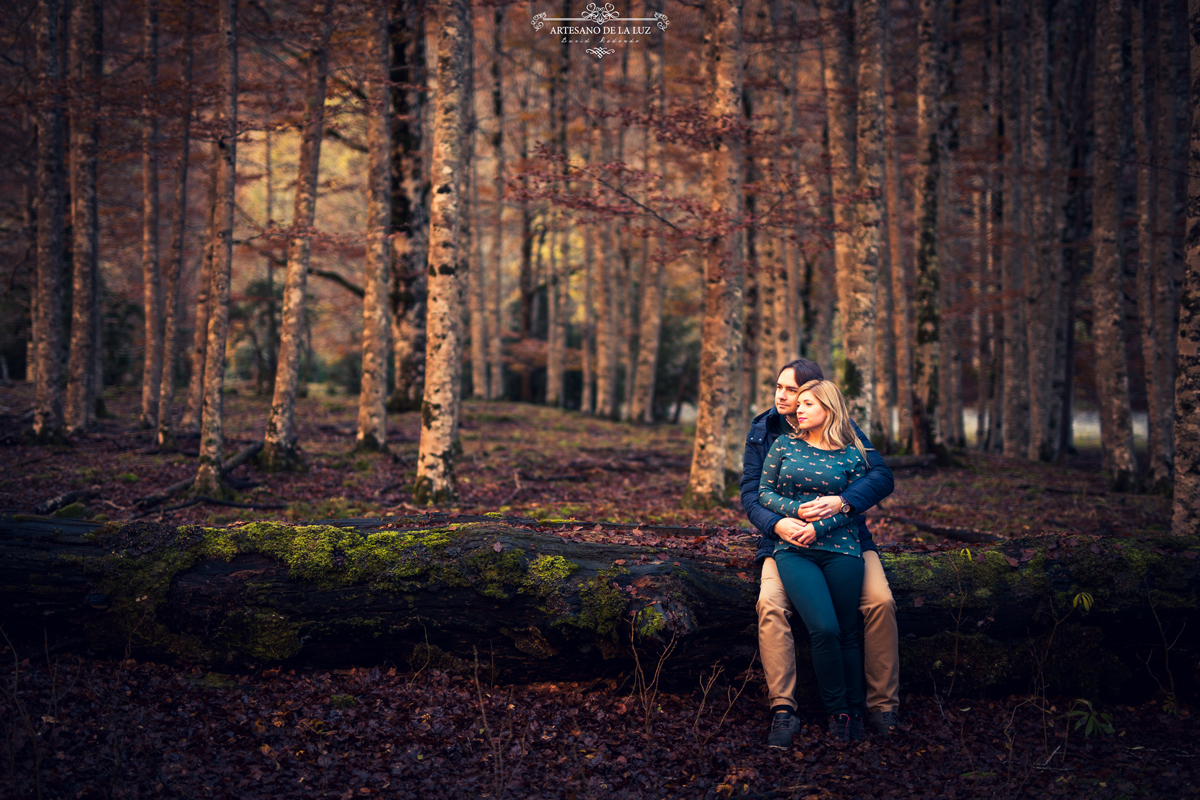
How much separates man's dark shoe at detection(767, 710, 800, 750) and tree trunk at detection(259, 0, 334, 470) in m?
8.67

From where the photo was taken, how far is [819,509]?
413 cm

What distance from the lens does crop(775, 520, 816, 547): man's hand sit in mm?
4117

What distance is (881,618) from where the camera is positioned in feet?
13.8

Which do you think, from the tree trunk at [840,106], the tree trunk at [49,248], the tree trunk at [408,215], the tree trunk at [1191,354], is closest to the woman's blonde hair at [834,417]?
the tree trunk at [1191,354]

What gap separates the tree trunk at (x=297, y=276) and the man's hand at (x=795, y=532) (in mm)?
8550

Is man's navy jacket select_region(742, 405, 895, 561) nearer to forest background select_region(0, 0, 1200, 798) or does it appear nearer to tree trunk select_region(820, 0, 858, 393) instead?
forest background select_region(0, 0, 1200, 798)

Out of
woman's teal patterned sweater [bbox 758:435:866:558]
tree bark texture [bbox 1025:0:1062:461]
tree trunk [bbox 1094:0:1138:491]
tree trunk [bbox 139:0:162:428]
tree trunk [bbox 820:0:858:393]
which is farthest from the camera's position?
tree bark texture [bbox 1025:0:1062:461]

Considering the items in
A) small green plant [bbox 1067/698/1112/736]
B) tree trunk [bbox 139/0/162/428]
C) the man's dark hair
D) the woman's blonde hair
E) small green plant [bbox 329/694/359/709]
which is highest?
tree trunk [bbox 139/0/162/428]

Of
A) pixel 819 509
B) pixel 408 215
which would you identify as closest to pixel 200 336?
pixel 408 215

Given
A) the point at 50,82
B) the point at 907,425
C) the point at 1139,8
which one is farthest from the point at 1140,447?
the point at 50,82

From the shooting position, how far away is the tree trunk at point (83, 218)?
12.0 meters

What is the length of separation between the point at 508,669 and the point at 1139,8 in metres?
14.7

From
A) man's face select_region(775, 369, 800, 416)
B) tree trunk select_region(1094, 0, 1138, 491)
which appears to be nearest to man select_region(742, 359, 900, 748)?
man's face select_region(775, 369, 800, 416)

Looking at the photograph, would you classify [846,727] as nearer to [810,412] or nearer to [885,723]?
[885,723]
